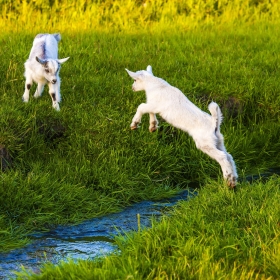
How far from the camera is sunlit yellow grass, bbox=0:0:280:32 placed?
492 inches

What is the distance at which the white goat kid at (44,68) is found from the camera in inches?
318

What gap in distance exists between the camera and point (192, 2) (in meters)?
13.3

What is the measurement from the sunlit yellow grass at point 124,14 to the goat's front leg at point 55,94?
3950 mm

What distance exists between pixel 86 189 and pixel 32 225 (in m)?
0.84

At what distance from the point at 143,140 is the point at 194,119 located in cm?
145

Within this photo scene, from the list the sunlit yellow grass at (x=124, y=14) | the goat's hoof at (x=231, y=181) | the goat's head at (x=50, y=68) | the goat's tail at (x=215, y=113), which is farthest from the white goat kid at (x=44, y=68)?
the sunlit yellow grass at (x=124, y=14)

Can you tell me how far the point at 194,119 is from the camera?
22.8ft

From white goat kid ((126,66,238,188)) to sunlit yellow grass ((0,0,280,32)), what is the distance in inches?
210

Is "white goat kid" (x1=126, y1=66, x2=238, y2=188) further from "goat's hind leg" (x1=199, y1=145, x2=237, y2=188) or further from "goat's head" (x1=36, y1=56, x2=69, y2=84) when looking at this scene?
"goat's head" (x1=36, y1=56, x2=69, y2=84)

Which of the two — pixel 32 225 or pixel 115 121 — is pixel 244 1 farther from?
pixel 32 225

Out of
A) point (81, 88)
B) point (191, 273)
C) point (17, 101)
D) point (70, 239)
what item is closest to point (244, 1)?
point (81, 88)

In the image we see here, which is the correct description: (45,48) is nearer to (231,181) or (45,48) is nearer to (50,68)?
(50,68)

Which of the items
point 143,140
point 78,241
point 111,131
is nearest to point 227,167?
point 78,241

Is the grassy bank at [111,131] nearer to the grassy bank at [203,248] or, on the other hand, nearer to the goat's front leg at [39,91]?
the goat's front leg at [39,91]
